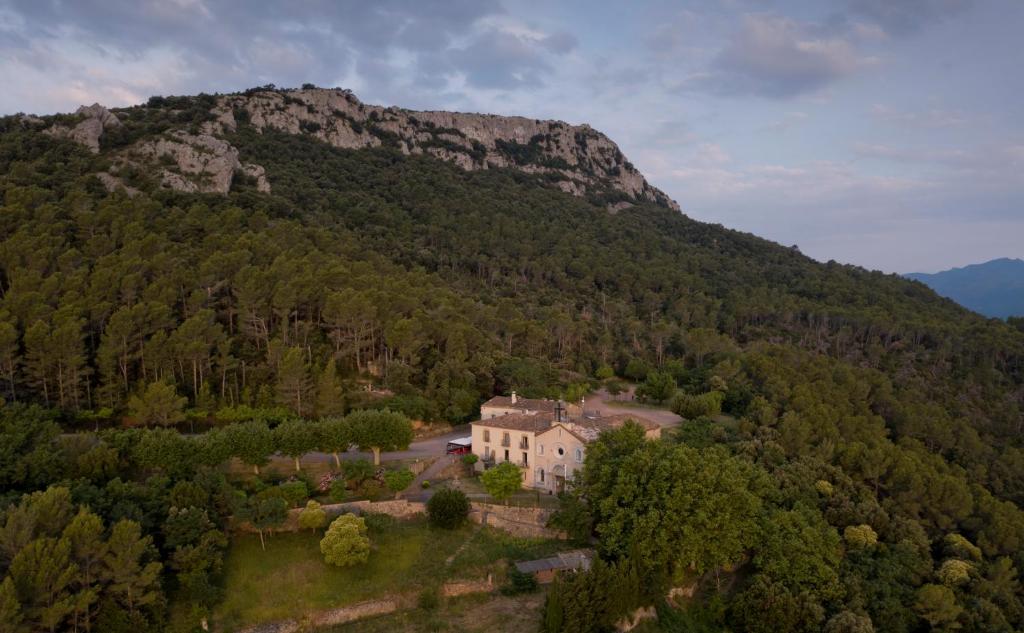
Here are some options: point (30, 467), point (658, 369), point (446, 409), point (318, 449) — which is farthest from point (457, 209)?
point (30, 467)

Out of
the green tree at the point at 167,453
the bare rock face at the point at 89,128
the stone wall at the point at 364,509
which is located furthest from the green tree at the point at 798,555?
the bare rock face at the point at 89,128

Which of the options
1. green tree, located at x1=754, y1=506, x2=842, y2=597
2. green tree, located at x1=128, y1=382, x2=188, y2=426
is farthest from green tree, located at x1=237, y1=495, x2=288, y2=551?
green tree, located at x1=754, y1=506, x2=842, y2=597

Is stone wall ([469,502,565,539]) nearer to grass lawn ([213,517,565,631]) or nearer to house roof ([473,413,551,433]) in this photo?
grass lawn ([213,517,565,631])

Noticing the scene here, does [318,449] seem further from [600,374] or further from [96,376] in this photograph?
[600,374]

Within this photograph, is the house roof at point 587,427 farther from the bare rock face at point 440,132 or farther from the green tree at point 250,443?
the bare rock face at point 440,132

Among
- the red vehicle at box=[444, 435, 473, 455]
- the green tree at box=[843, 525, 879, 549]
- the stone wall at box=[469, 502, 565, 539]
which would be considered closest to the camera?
the stone wall at box=[469, 502, 565, 539]
